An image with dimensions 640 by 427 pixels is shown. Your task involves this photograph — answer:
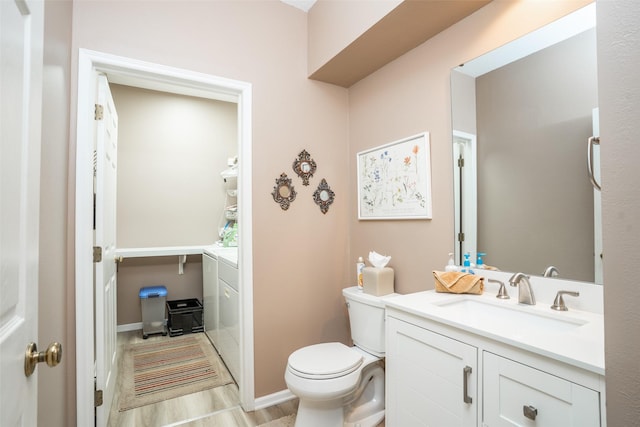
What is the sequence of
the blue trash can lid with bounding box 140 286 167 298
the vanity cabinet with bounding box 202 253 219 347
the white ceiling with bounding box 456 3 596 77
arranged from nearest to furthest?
1. the white ceiling with bounding box 456 3 596 77
2. the vanity cabinet with bounding box 202 253 219 347
3. the blue trash can lid with bounding box 140 286 167 298

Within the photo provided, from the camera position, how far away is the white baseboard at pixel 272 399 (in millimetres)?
2129

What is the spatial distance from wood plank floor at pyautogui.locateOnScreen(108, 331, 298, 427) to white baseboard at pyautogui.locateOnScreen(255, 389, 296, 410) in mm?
29

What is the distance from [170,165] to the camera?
3.69 m

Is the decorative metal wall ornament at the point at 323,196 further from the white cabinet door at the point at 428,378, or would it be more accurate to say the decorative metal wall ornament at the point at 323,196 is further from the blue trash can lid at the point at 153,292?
the blue trash can lid at the point at 153,292

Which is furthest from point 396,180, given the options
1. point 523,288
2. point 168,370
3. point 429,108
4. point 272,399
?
point 168,370

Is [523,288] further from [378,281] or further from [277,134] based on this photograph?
[277,134]

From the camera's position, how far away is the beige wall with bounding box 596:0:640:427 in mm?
536

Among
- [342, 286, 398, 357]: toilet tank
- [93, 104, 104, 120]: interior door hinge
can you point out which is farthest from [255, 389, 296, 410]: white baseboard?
[93, 104, 104, 120]: interior door hinge

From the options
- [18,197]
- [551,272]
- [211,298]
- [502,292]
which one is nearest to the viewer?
[18,197]

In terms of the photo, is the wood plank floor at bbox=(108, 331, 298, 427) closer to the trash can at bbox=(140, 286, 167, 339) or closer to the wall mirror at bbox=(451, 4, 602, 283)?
the trash can at bbox=(140, 286, 167, 339)

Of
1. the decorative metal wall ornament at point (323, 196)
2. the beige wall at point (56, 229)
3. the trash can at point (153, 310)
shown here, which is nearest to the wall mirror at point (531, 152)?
the decorative metal wall ornament at point (323, 196)

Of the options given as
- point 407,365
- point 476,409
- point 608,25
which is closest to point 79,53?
point 608,25

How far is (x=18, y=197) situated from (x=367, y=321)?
1.71 meters

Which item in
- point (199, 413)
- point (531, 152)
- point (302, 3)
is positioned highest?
point (302, 3)
